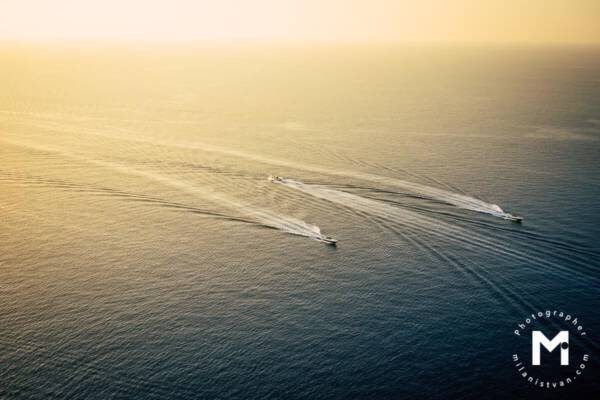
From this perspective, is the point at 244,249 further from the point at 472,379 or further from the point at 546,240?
the point at 546,240

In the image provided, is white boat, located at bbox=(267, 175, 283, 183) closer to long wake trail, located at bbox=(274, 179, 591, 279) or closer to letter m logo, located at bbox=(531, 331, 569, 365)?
long wake trail, located at bbox=(274, 179, 591, 279)

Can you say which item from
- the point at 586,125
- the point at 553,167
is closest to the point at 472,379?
the point at 553,167

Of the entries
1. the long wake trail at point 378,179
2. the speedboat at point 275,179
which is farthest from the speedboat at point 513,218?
the speedboat at point 275,179

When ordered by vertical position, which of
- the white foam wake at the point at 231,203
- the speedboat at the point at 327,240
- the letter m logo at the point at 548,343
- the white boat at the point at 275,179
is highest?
the white boat at the point at 275,179

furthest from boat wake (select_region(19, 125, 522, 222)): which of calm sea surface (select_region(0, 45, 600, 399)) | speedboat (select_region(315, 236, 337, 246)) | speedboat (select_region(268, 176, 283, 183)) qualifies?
speedboat (select_region(315, 236, 337, 246))

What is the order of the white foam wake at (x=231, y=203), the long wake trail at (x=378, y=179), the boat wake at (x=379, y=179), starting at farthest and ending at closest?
the long wake trail at (x=378, y=179)
the boat wake at (x=379, y=179)
the white foam wake at (x=231, y=203)

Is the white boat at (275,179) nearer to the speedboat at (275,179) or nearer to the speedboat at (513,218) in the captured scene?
the speedboat at (275,179)

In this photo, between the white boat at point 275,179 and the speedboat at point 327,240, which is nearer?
the speedboat at point 327,240
